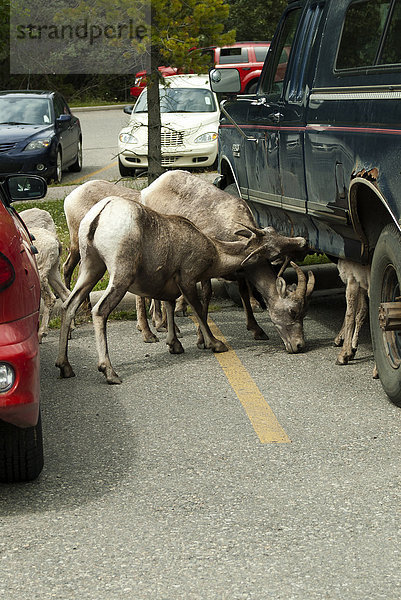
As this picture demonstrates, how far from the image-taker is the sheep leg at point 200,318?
8.00 metres

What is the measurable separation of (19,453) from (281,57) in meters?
4.86

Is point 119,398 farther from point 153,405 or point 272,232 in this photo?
point 272,232

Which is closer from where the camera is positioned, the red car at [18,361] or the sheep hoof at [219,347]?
the red car at [18,361]

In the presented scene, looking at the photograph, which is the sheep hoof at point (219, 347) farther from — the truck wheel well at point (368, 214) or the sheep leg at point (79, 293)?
the truck wheel well at point (368, 214)

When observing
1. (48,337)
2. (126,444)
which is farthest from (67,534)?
(48,337)

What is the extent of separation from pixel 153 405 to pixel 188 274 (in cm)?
172

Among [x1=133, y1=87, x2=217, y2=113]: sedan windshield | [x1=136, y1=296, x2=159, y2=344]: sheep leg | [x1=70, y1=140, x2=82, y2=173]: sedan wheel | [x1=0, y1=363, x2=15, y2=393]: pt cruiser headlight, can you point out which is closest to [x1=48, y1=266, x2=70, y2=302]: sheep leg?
[x1=136, y1=296, x2=159, y2=344]: sheep leg

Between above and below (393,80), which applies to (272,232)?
below

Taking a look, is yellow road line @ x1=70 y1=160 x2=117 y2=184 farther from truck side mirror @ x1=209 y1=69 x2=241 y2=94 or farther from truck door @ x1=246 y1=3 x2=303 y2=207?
truck door @ x1=246 y1=3 x2=303 y2=207

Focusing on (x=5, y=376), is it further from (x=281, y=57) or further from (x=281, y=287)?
(x=281, y=57)

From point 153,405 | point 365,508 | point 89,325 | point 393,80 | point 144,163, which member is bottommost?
point 144,163

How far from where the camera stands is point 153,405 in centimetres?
653

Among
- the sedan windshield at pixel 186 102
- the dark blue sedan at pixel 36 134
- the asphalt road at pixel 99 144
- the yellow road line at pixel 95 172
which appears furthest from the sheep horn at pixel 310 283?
the sedan windshield at pixel 186 102

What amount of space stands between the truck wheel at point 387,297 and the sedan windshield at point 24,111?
14495 millimetres
